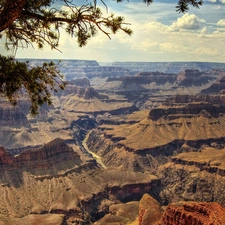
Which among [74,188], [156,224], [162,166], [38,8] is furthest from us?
[162,166]

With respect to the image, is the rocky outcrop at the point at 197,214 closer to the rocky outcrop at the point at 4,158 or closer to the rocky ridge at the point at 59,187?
the rocky ridge at the point at 59,187

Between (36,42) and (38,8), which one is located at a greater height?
(38,8)

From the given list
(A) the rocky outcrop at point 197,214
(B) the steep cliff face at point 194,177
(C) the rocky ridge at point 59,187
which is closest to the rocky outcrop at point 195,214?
(A) the rocky outcrop at point 197,214

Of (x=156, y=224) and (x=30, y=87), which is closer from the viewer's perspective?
(x=30, y=87)

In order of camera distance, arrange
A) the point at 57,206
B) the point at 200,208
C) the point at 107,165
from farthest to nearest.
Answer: the point at 107,165 < the point at 57,206 < the point at 200,208

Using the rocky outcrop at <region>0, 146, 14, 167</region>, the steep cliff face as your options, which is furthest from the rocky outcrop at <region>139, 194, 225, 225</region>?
the steep cliff face

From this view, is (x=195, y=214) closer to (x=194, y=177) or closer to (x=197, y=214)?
(x=197, y=214)

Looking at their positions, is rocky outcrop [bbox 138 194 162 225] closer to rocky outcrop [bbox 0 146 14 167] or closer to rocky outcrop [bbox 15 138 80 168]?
rocky outcrop [bbox 15 138 80 168]

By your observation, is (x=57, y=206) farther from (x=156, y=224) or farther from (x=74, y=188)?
(x=156, y=224)

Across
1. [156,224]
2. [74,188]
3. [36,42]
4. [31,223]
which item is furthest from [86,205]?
[36,42]
